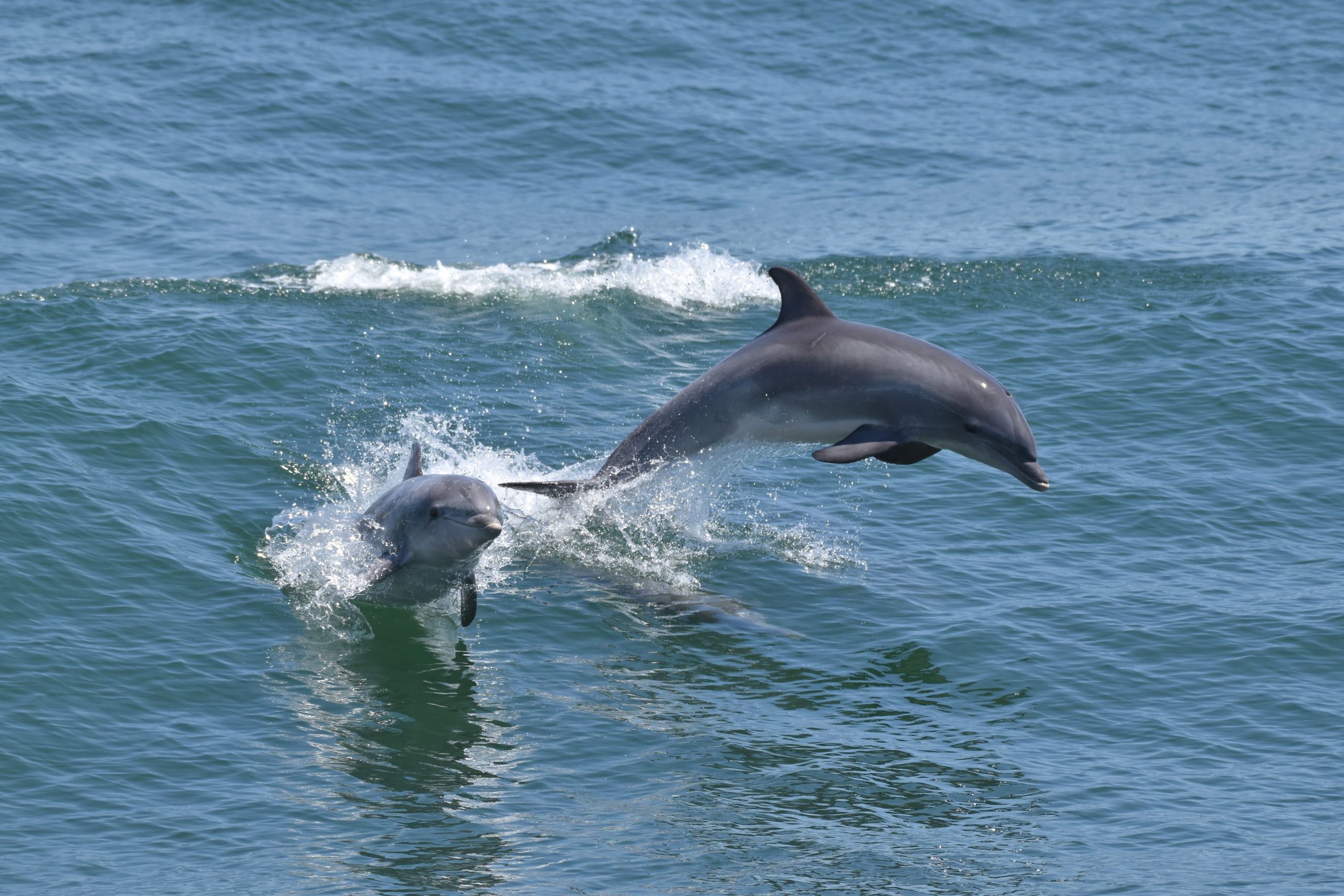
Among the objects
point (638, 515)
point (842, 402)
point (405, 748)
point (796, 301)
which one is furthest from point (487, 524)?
point (638, 515)

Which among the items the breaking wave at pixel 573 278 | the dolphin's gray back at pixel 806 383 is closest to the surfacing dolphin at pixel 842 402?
the dolphin's gray back at pixel 806 383

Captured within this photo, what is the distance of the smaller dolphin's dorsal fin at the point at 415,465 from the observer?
15953mm

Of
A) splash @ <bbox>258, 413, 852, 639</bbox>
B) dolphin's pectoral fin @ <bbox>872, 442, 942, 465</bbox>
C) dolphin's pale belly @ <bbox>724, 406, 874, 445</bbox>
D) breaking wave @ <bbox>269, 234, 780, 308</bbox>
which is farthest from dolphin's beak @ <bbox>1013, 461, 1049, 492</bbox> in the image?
breaking wave @ <bbox>269, 234, 780, 308</bbox>

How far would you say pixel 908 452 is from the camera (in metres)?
15.0

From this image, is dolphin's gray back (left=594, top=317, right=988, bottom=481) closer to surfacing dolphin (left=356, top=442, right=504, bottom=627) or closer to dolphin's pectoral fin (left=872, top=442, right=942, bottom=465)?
dolphin's pectoral fin (left=872, top=442, right=942, bottom=465)

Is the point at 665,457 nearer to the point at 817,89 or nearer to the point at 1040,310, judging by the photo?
the point at 1040,310

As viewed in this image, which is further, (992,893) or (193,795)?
(193,795)

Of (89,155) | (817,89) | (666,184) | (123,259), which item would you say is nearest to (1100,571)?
(123,259)

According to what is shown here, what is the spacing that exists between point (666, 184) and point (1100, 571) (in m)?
21.7

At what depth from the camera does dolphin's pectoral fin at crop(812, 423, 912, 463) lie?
46.8ft

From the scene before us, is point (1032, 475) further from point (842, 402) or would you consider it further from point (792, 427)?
point (792, 427)

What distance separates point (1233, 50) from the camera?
51.3 m

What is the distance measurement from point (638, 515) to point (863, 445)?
4.68m

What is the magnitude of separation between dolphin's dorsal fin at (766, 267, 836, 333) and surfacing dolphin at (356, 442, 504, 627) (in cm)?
322
